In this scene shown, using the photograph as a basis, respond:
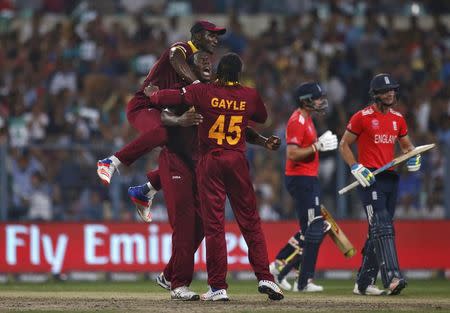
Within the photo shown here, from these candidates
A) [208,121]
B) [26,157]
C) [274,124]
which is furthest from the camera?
[274,124]

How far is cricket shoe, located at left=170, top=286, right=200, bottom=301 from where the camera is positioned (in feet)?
45.9

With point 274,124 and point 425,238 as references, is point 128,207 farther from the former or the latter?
point 425,238

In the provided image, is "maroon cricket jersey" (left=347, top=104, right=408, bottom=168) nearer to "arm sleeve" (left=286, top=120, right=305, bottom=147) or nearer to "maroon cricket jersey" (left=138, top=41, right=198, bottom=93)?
"arm sleeve" (left=286, top=120, right=305, bottom=147)

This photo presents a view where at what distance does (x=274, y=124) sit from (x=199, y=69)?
8.43 metres

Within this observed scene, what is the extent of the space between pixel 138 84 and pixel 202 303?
36.1ft

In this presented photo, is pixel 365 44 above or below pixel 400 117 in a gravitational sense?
above

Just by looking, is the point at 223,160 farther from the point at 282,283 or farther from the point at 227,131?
the point at 282,283

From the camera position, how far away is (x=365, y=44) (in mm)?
25531

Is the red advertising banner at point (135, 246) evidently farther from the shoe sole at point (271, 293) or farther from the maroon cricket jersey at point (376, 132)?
the shoe sole at point (271, 293)

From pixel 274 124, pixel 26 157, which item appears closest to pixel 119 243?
pixel 26 157

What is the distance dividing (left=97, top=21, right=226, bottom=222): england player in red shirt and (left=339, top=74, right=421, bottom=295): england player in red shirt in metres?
2.17

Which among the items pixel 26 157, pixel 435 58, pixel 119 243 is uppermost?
pixel 435 58

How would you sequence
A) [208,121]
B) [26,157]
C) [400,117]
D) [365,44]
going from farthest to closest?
[365,44] → [26,157] → [400,117] → [208,121]

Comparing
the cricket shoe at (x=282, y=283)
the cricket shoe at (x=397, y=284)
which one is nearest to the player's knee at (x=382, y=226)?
the cricket shoe at (x=397, y=284)
